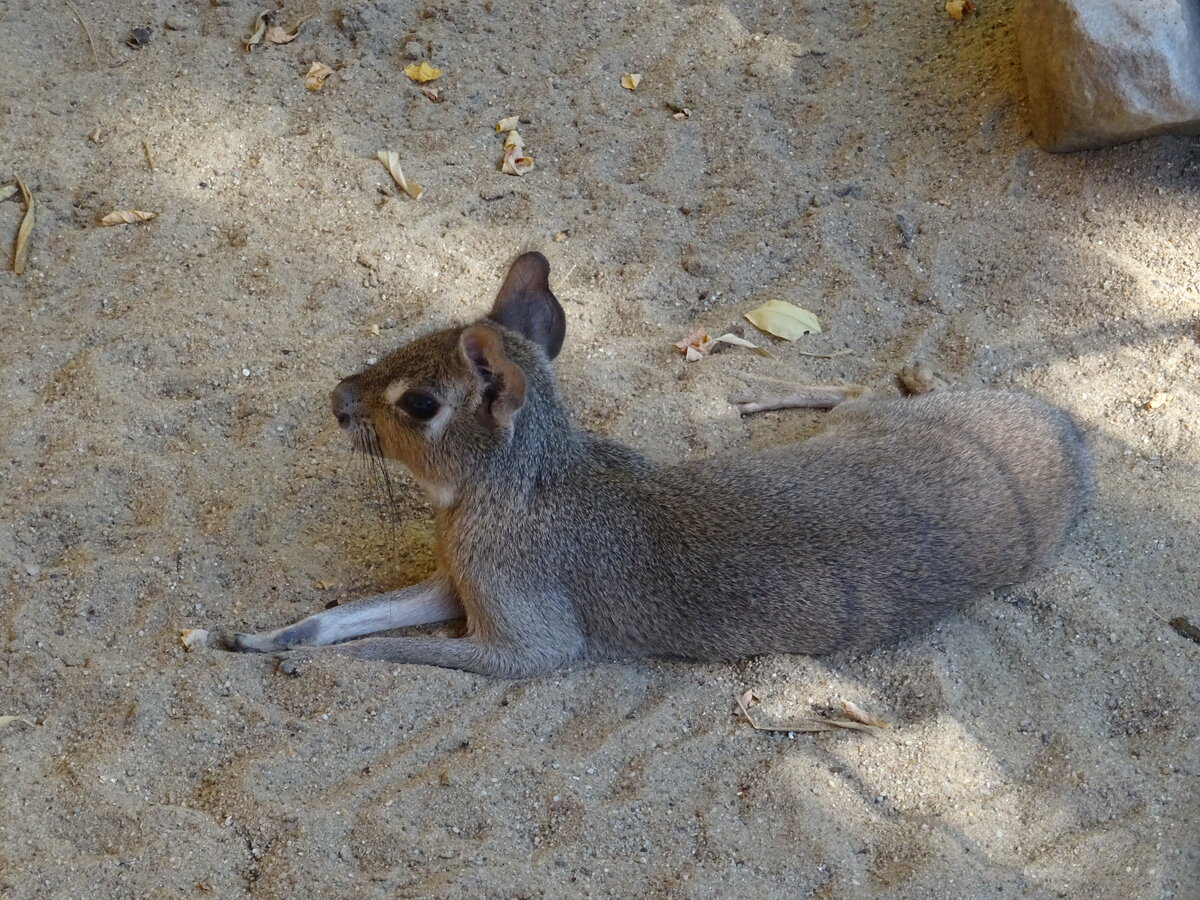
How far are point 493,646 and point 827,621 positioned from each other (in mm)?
1071

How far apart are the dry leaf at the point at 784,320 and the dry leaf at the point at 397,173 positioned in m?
1.61

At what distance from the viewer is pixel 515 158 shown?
5688 mm

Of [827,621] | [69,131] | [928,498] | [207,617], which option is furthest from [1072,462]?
[69,131]

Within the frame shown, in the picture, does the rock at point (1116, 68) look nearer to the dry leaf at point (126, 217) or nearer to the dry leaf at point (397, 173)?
the dry leaf at point (397, 173)

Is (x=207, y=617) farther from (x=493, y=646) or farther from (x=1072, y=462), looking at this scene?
(x=1072, y=462)

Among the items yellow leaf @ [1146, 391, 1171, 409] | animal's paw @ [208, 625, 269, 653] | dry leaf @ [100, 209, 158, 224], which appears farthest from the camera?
dry leaf @ [100, 209, 158, 224]

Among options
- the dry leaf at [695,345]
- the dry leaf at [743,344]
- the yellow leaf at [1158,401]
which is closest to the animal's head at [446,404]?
the dry leaf at [695,345]

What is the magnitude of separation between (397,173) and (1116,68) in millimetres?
3146

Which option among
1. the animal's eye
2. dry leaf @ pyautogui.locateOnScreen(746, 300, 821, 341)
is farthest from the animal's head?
dry leaf @ pyautogui.locateOnScreen(746, 300, 821, 341)

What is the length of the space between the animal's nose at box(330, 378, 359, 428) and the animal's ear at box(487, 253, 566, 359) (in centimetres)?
55

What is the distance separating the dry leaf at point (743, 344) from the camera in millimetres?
5031

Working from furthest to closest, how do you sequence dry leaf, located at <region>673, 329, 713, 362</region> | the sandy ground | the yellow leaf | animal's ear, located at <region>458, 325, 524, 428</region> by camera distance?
dry leaf, located at <region>673, 329, 713, 362</region>, the yellow leaf, animal's ear, located at <region>458, 325, 524, 428</region>, the sandy ground

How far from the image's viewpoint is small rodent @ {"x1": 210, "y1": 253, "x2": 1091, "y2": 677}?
3824mm

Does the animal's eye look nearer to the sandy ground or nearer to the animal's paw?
the sandy ground
